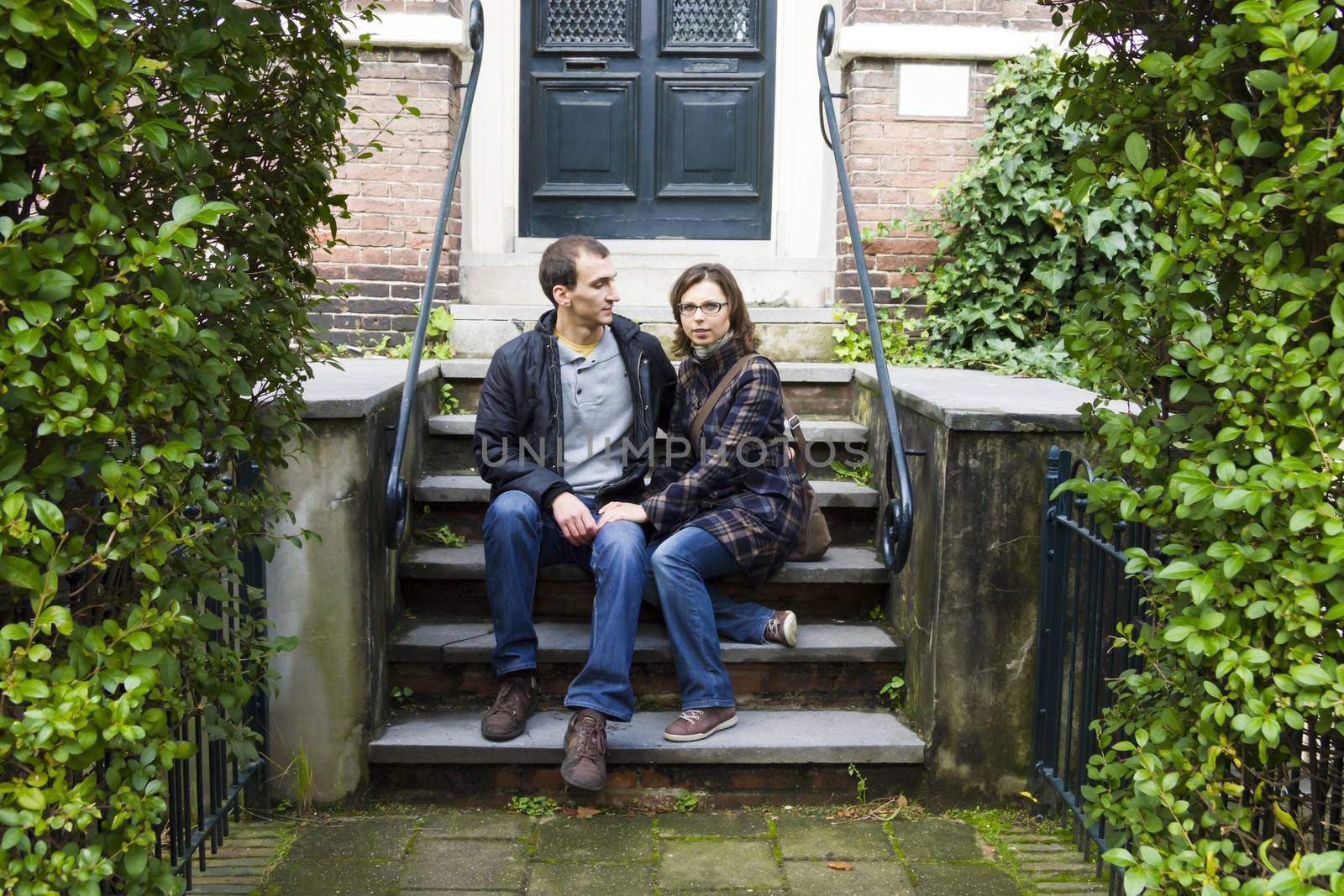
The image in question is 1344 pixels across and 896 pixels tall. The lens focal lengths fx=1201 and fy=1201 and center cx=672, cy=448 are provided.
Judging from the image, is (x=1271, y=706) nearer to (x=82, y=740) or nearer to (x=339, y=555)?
(x=82, y=740)

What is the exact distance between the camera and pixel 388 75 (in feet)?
19.2

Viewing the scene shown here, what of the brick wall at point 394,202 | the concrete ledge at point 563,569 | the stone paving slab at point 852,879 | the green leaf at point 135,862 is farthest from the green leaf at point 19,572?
the brick wall at point 394,202

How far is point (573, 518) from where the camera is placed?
12.0 feet

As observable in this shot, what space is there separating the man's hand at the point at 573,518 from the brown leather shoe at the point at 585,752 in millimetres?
541

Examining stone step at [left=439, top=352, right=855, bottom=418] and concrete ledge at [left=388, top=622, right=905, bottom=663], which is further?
stone step at [left=439, top=352, right=855, bottom=418]

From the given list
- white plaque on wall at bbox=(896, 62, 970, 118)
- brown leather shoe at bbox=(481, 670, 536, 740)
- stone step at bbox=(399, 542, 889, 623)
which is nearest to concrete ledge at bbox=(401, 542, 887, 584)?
stone step at bbox=(399, 542, 889, 623)

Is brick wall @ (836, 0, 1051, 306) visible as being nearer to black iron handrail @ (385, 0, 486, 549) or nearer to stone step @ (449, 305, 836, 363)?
stone step @ (449, 305, 836, 363)

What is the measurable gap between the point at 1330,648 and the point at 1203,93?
822mm

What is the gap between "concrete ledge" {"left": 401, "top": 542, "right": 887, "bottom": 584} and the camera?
12.9 feet

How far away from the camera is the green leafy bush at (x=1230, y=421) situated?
5.41 feet

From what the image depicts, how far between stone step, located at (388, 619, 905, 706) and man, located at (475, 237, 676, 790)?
0.47ft

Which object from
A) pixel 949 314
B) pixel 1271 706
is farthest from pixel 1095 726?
pixel 949 314

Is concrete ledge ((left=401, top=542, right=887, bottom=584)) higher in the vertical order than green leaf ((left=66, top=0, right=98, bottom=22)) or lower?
lower

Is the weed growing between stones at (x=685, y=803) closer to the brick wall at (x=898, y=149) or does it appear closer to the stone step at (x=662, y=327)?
the stone step at (x=662, y=327)
